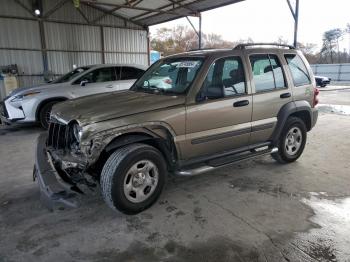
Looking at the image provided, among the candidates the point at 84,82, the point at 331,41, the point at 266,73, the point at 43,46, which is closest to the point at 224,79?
the point at 266,73

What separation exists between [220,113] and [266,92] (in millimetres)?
940

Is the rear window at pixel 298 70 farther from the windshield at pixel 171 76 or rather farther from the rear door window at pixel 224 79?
the windshield at pixel 171 76

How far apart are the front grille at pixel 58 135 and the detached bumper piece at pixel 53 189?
0.77 feet

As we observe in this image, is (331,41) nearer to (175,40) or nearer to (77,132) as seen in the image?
(175,40)

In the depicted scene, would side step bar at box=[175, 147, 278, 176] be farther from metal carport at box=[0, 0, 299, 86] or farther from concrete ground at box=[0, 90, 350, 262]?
metal carport at box=[0, 0, 299, 86]

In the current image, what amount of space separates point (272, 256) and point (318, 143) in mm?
4412

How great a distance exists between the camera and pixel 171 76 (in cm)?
411

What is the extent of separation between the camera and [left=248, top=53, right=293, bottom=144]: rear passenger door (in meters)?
4.23

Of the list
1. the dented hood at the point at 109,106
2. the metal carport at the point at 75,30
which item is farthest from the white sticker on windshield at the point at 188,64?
the metal carport at the point at 75,30

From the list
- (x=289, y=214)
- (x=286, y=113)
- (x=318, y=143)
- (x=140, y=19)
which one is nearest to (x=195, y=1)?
(x=140, y=19)

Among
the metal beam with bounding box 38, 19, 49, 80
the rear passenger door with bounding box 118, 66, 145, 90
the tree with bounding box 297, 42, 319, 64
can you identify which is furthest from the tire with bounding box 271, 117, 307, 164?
the tree with bounding box 297, 42, 319, 64

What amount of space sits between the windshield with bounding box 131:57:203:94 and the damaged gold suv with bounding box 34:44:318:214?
0.02 metres

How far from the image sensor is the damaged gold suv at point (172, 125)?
3.16m

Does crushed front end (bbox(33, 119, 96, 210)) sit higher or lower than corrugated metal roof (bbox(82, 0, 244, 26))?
lower
